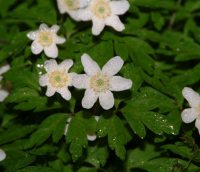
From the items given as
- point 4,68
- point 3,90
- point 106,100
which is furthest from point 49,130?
point 4,68

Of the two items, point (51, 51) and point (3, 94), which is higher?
point (51, 51)

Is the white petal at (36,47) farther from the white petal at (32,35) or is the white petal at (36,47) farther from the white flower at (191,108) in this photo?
the white flower at (191,108)

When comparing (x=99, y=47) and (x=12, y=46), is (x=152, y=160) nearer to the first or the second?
(x=99, y=47)

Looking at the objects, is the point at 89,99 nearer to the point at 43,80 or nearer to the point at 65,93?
the point at 65,93

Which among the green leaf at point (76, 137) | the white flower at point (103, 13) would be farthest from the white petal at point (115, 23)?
the green leaf at point (76, 137)

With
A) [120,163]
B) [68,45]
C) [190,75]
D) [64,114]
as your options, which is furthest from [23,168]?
[190,75]

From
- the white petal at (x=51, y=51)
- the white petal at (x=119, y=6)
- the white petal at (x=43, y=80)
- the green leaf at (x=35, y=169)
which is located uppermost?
the white petal at (x=119, y=6)
